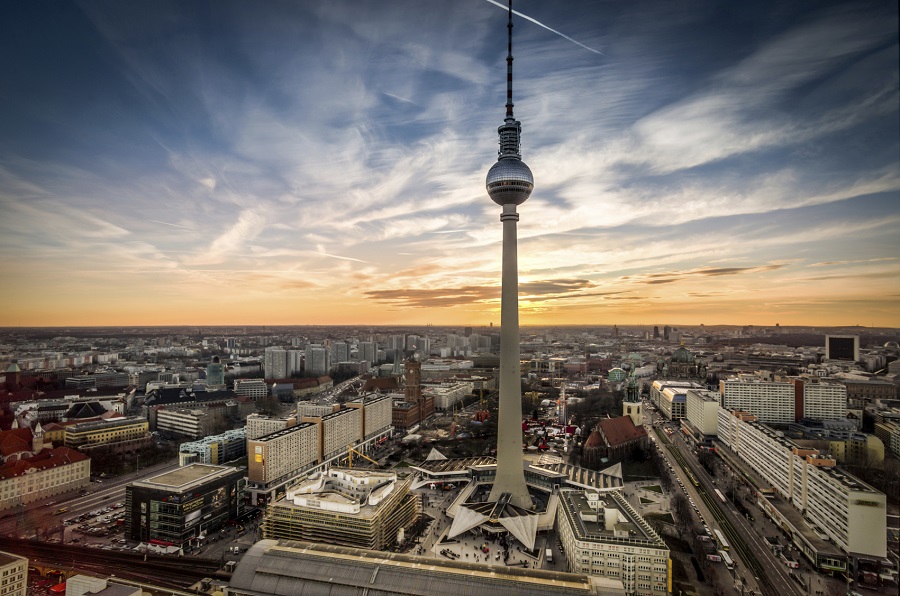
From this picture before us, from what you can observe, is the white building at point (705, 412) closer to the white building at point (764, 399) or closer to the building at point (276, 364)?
the white building at point (764, 399)

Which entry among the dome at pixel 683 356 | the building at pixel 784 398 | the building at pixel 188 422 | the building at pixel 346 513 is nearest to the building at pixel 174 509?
the building at pixel 346 513

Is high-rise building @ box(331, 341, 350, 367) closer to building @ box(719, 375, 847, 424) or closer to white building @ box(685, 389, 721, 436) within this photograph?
white building @ box(685, 389, 721, 436)

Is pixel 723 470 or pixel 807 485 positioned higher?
pixel 807 485

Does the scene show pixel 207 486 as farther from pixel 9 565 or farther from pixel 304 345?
pixel 304 345

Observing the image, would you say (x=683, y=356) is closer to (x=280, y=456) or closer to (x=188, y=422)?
(x=280, y=456)

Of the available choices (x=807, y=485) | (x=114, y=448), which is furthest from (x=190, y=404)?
(x=807, y=485)

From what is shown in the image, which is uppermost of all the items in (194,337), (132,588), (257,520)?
(194,337)
